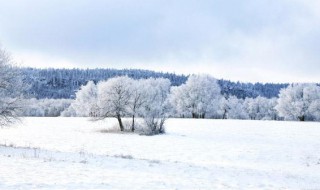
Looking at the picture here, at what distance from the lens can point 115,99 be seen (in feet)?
229

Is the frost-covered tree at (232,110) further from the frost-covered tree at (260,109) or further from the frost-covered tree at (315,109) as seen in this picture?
the frost-covered tree at (315,109)

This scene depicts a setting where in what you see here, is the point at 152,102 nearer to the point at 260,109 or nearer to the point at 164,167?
the point at 164,167

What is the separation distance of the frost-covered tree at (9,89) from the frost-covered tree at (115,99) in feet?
95.8

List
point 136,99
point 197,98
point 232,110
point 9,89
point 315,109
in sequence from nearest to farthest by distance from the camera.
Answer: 1. point 9,89
2. point 136,99
3. point 315,109
4. point 197,98
5. point 232,110

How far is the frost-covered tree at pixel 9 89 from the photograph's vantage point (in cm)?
3903

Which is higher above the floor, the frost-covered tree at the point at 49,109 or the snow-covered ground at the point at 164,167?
the frost-covered tree at the point at 49,109

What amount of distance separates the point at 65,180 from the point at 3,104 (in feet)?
80.1

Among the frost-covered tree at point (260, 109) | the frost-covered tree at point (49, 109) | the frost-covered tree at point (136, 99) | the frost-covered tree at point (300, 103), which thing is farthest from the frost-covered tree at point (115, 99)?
the frost-covered tree at point (260, 109)

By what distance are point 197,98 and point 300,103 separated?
978 inches

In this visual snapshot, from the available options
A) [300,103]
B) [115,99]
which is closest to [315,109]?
[300,103]

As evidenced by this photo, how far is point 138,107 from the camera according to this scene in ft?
232

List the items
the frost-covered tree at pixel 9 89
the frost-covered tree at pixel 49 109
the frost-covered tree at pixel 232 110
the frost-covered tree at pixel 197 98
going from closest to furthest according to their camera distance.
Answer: the frost-covered tree at pixel 9 89, the frost-covered tree at pixel 197 98, the frost-covered tree at pixel 232 110, the frost-covered tree at pixel 49 109

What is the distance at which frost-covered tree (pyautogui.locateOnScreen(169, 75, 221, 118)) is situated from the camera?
104688mm

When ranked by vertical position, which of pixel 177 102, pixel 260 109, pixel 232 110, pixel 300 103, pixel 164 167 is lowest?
pixel 164 167
